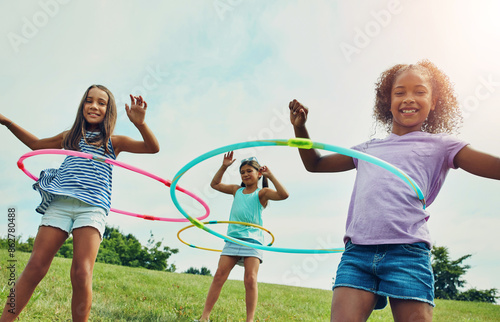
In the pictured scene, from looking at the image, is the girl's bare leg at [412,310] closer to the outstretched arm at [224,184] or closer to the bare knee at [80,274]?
the bare knee at [80,274]

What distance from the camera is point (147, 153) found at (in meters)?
3.83

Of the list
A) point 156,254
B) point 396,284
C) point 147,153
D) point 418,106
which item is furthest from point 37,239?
point 156,254

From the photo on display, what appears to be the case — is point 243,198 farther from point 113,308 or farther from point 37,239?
point 37,239

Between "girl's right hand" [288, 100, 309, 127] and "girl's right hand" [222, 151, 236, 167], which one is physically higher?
"girl's right hand" [222, 151, 236, 167]

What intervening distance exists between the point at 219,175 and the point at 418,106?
378cm

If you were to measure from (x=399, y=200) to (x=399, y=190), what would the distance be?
0.21 feet

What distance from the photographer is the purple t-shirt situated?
2447 mm

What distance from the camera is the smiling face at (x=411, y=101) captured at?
2.82 meters

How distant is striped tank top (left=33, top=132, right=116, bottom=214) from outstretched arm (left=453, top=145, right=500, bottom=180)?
→ 2.74 metres

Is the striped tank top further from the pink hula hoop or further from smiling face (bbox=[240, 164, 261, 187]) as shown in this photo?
smiling face (bbox=[240, 164, 261, 187])

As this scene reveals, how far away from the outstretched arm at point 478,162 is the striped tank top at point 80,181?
A: 2.74 m

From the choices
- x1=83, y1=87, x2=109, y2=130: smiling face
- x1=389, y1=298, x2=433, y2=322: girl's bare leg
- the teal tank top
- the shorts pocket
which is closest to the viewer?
x1=389, y1=298, x2=433, y2=322: girl's bare leg

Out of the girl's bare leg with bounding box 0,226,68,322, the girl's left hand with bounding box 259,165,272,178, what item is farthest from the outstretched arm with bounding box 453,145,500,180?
the girl's left hand with bounding box 259,165,272,178

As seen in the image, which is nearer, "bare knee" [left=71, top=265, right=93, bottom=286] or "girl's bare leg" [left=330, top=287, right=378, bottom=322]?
"girl's bare leg" [left=330, top=287, right=378, bottom=322]
